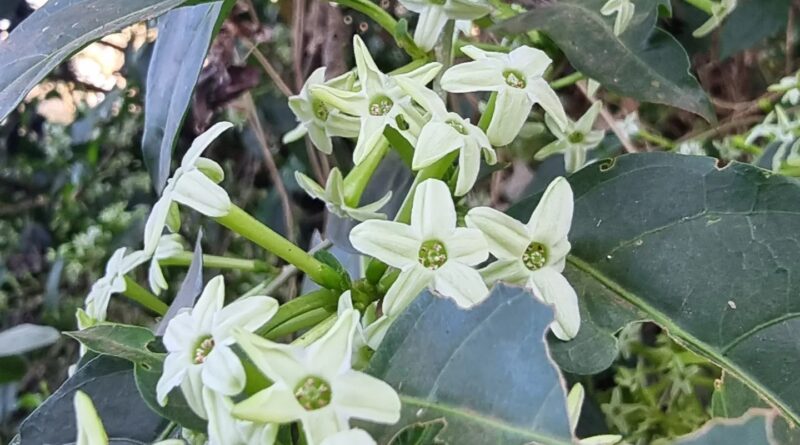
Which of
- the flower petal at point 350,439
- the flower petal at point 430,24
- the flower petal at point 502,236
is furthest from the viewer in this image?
the flower petal at point 430,24

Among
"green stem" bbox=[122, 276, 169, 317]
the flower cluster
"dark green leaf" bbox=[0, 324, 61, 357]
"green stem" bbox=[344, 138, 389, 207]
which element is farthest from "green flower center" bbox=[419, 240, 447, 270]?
"dark green leaf" bbox=[0, 324, 61, 357]

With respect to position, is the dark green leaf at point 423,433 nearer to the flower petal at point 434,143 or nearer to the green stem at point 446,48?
the flower petal at point 434,143

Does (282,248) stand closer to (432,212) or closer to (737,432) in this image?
(432,212)

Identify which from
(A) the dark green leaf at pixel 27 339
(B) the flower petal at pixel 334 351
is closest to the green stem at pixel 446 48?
(B) the flower petal at pixel 334 351

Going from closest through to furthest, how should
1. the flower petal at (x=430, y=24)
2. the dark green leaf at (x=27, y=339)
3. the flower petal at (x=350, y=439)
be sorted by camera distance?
the flower petal at (x=350, y=439)
the flower petal at (x=430, y=24)
the dark green leaf at (x=27, y=339)

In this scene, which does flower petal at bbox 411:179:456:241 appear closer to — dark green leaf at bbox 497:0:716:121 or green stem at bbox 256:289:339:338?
green stem at bbox 256:289:339:338

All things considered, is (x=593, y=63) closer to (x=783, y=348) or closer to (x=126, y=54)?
(x=783, y=348)

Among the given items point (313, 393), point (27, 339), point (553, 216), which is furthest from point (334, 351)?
point (27, 339)
